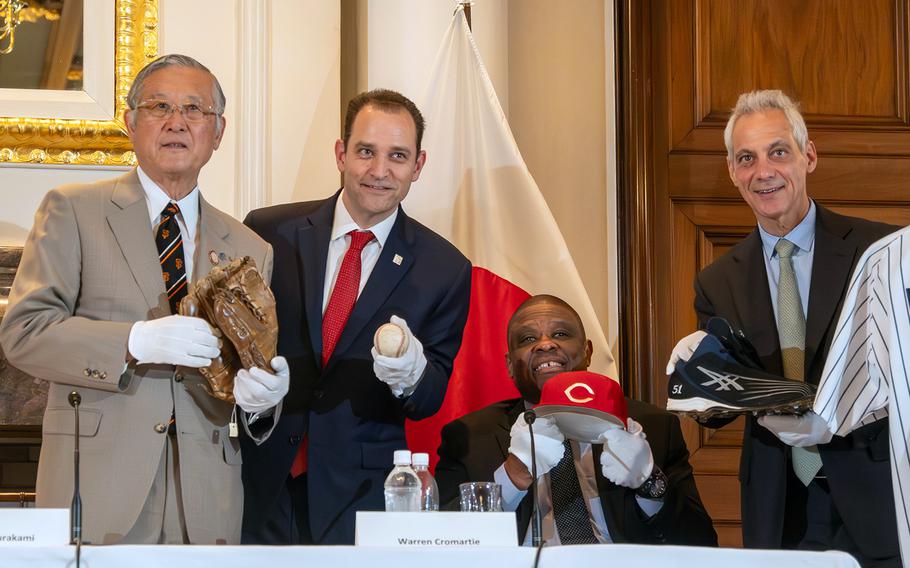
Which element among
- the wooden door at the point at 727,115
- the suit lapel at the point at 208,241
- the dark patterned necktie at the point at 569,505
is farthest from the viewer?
the wooden door at the point at 727,115

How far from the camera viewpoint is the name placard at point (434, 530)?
198 cm

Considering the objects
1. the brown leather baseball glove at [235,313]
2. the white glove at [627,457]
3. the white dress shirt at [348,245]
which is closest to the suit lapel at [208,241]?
the brown leather baseball glove at [235,313]

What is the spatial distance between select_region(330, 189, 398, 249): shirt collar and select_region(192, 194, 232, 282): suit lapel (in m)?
0.42

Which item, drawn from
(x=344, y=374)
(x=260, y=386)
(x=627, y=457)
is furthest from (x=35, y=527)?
(x=627, y=457)

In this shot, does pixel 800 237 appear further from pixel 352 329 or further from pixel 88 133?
pixel 88 133

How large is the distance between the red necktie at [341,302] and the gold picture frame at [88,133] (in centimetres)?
120

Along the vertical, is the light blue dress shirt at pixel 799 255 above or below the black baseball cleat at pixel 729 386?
above

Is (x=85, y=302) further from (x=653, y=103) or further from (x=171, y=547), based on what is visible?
(x=653, y=103)

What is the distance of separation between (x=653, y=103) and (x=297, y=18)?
1.34m

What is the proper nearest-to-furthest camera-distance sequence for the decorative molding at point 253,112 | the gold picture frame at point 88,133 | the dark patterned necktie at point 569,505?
the dark patterned necktie at point 569,505 → the gold picture frame at point 88,133 → the decorative molding at point 253,112

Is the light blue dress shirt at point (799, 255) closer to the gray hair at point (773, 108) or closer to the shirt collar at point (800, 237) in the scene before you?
the shirt collar at point (800, 237)

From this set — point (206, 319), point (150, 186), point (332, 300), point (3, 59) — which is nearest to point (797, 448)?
point (332, 300)

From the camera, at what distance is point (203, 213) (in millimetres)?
2652

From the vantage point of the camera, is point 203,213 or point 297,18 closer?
point 203,213
